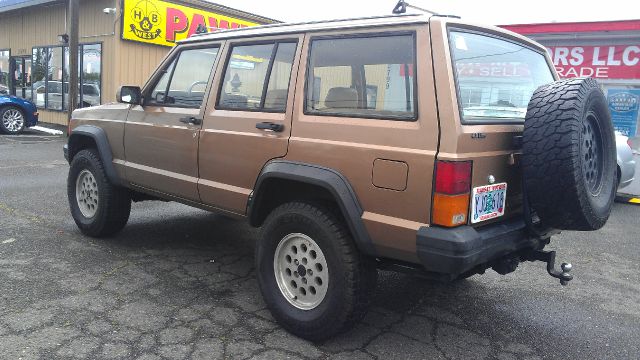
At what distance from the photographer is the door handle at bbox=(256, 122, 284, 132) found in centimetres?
330

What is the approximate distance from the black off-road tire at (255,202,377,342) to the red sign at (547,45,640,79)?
30.6 feet

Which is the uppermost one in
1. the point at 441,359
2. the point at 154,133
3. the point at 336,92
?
the point at 336,92

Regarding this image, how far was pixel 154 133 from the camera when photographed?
14.0 ft

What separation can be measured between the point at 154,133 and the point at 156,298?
1.35 metres

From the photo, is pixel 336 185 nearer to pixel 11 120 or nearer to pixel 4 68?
pixel 11 120

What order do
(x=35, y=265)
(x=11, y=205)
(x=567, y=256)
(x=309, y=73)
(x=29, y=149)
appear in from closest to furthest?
1. (x=309, y=73)
2. (x=35, y=265)
3. (x=567, y=256)
4. (x=11, y=205)
5. (x=29, y=149)

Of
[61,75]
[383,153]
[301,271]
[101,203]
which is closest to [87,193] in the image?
[101,203]

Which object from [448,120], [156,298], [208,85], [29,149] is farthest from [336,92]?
[29,149]

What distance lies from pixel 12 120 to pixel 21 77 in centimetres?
570

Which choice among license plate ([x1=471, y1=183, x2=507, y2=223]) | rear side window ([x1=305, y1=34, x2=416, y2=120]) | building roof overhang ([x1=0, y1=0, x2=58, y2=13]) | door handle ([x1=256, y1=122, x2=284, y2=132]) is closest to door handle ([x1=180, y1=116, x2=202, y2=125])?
door handle ([x1=256, y1=122, x2=284, y2=132])

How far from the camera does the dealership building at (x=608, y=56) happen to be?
9875 millimetres

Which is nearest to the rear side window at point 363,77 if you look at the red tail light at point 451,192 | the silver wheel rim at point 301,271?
the red tail light at point 451,192

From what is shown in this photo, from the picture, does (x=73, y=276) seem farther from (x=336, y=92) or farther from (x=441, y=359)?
(x=441, y=359)

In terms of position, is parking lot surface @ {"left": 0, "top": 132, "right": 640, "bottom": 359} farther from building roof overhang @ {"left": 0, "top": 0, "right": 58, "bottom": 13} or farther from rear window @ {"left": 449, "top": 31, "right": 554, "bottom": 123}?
building roof overhang @ {"left": 0, "top": 0, "right": 58, "bottom": 13}
